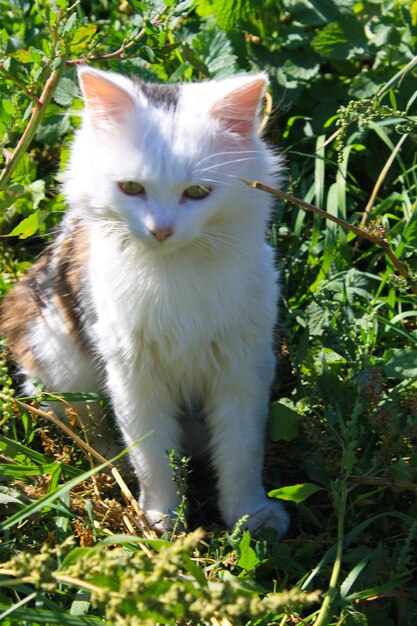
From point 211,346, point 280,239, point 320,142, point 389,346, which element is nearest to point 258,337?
point 211,346

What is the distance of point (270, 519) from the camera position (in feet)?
7.04

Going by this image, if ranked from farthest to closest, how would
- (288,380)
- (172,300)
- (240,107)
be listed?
(288,380), (172,300), (240,107)

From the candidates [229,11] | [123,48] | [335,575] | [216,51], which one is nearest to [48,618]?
[335,575]

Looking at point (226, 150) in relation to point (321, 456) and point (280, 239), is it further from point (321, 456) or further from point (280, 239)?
point (280, 239)

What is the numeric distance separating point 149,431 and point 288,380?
654 millimetres

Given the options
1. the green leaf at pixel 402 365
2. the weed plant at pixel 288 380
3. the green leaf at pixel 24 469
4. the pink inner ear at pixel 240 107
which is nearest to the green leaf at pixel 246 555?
the weed plant at pixel 288 380

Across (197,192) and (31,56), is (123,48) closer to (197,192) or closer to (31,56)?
(31,56)

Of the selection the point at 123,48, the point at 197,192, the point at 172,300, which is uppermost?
the point at 123,48

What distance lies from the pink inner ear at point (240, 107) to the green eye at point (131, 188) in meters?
0.24

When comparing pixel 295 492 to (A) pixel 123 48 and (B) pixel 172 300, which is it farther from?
(A) pixel 123 48

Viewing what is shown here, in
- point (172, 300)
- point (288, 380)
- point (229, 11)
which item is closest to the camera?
point (172, 300)

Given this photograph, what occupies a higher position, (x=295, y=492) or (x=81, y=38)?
(x=81, y=38)

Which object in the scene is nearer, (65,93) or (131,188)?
(131,188)

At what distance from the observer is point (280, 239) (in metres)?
2.93
